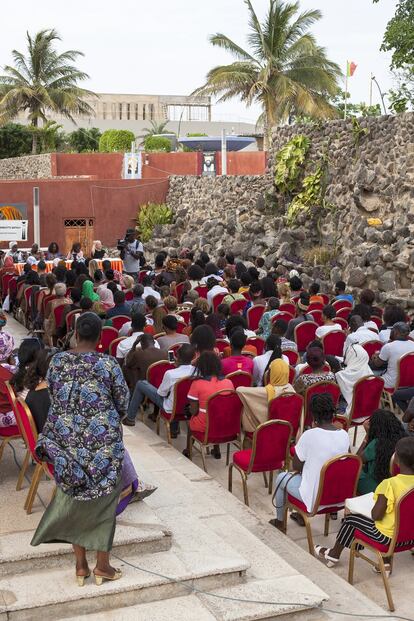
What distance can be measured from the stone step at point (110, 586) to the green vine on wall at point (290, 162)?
1688cm

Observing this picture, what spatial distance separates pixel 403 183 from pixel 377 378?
9.70 meters

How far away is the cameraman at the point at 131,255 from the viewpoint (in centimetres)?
1789

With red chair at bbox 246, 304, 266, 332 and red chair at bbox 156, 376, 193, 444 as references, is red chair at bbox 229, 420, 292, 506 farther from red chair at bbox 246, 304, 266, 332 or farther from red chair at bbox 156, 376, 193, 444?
red chair at bbox 246, 304, 266, 332

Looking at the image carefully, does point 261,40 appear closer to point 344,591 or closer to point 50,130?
point 50,130

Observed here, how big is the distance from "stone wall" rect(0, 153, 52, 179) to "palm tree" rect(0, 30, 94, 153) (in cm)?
650

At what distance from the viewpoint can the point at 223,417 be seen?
762 cm

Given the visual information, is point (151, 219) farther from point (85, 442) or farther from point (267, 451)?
point (85, 442)

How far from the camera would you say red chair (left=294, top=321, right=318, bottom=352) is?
10.6 m

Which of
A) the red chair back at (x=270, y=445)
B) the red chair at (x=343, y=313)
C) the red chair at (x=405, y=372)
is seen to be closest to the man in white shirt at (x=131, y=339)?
the red chair at (x=405, y=372)

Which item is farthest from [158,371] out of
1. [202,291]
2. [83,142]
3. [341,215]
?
[83,142]

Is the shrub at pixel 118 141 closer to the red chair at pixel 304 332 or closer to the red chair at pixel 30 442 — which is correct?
the red chair at pixel 304 332

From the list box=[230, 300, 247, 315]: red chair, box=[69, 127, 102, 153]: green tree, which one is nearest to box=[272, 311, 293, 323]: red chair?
box=[230, 300, 247, 315]: red chair

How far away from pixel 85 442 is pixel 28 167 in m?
33.3

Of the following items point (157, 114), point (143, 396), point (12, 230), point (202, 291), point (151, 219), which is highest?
point (157, 114)
